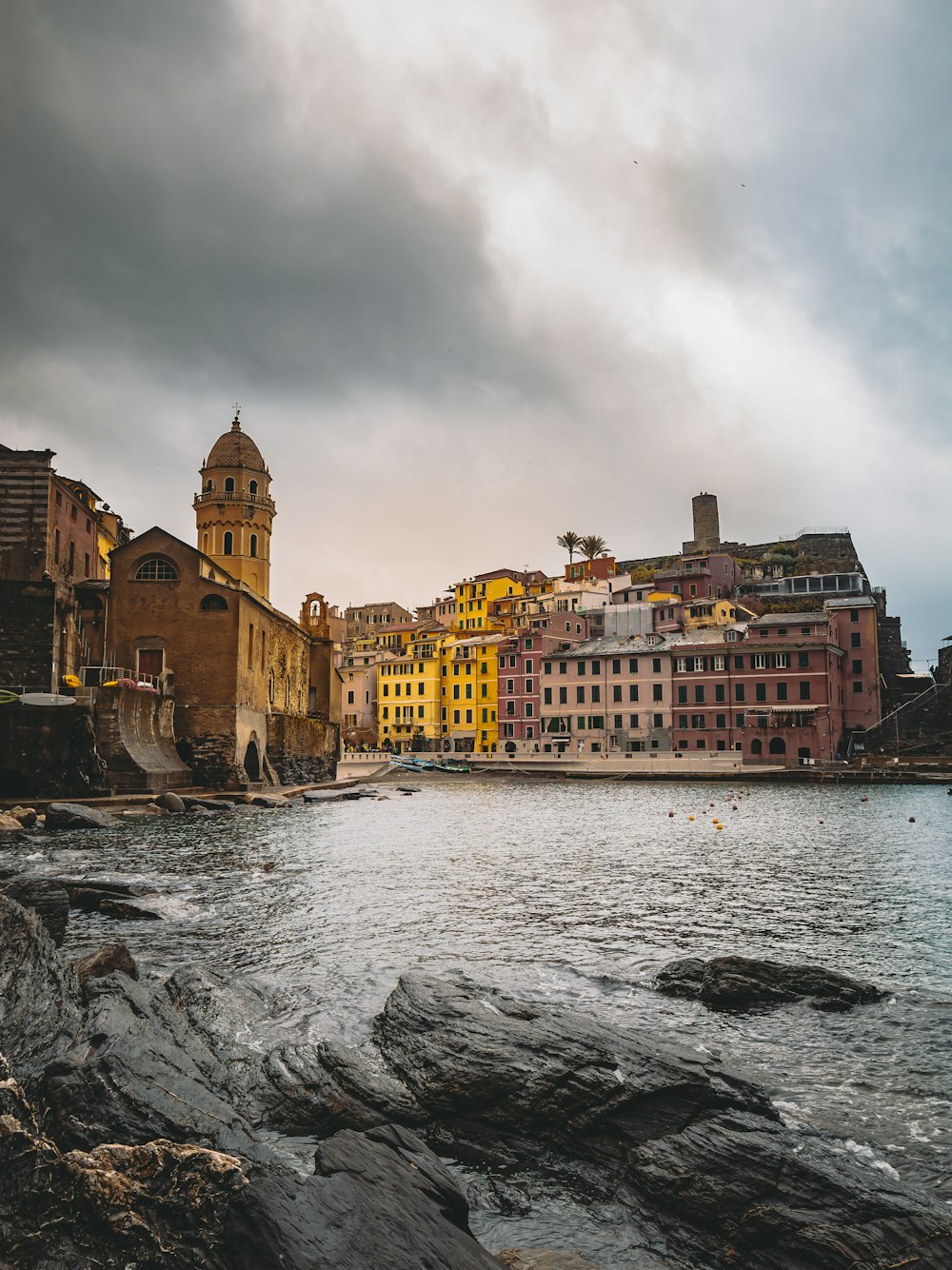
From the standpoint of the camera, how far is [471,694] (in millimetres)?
90000

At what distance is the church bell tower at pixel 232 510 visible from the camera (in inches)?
2534

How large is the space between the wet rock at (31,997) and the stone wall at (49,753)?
87.6ft

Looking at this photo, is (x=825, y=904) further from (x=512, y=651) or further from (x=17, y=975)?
(x=512, y=651)

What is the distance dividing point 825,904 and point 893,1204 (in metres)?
12.7

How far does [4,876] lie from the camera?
1766 cm

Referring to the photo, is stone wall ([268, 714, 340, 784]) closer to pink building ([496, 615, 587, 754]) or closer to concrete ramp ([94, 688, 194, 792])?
concrete ramp ([94, 688, 194, 792])

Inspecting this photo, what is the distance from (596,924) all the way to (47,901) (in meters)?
8.97

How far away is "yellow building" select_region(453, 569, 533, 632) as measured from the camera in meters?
103

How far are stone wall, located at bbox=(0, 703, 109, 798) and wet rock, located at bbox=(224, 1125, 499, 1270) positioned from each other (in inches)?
1282

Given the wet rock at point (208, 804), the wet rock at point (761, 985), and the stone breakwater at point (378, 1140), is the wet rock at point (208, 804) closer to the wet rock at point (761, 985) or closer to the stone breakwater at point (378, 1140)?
the stone breakwater at point (378, 1140)

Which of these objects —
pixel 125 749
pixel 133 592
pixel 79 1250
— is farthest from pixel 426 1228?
pixel 133 592

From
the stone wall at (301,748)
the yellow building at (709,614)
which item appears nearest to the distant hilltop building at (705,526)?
the yellow building at (709,614)

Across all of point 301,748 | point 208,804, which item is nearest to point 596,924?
point 208,804

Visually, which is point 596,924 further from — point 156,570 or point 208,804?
point 156,570
